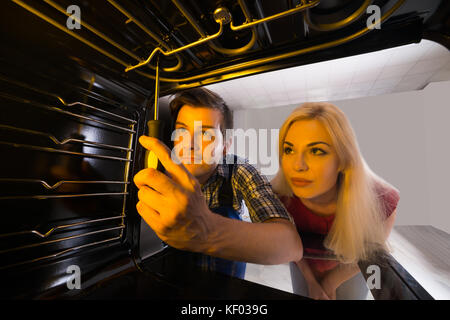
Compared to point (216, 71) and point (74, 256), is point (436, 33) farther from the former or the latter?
point (74, 256)

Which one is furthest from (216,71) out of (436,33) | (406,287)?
(406,287)

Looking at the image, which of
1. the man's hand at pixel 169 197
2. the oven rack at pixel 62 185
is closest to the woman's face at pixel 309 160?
the man's hand at pixel 169 197

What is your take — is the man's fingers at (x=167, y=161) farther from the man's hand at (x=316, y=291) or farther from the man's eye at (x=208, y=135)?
the man's hand at (x=316, y=291)

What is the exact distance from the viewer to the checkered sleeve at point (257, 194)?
63cm

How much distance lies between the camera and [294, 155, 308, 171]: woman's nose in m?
0.64

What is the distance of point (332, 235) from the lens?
0.62 metres

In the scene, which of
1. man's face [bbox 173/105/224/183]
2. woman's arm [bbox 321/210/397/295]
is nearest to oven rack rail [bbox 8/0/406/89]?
man's face [bbox 173/105/224/183]

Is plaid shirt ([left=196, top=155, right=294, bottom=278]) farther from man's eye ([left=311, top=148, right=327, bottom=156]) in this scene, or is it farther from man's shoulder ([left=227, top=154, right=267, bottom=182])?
man's eye ([left=311, top=148, right=327, bottom=156])

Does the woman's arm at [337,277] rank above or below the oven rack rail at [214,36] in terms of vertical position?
below

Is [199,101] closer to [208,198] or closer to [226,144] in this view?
[226,144]

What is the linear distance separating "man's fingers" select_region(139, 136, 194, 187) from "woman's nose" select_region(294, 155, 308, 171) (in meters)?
0.43

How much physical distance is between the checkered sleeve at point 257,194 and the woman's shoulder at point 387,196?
0.30 meters

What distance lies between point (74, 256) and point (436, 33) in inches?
44.2

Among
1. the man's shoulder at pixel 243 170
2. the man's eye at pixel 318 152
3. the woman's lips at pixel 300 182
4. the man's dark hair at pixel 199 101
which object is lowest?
the woman's lips at pixel 300 182
